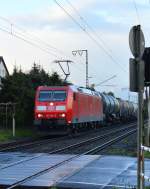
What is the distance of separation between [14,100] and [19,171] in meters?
29.1

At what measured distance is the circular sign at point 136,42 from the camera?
33.5 ft

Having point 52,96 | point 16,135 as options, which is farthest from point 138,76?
point 16,135

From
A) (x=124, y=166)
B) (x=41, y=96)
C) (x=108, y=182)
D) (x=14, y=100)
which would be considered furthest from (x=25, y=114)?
(x=108, y=182)

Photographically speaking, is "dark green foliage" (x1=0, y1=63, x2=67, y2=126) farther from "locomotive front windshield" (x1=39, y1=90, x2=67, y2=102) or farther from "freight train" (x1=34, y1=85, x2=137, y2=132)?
"locomotive front windshield" (x1=39, y1=90, x2=67, y2=102)

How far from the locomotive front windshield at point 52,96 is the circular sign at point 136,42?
27361 millimetres

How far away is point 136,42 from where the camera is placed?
1025 centimetres

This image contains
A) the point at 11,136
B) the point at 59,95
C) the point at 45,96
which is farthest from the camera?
the point at 45,96

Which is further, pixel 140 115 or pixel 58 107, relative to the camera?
pixel 58 107

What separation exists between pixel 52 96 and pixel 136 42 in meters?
28.1

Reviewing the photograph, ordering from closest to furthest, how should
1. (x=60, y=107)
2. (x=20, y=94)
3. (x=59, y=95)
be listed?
(x=60, y=107) < (x=59, y=95) < (x=20, y=94)

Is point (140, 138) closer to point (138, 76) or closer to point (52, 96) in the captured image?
point (138, 76)

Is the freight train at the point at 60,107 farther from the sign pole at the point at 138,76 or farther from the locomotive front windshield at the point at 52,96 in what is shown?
the sign pole at the point at 138,76

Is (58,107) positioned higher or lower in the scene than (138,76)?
higher

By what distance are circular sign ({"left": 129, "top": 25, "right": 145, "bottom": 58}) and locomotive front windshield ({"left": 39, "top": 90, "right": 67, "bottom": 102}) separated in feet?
89.8
